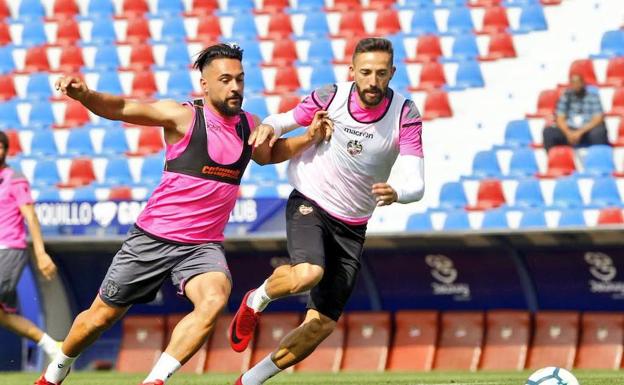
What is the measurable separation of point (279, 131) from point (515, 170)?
7.77 meters

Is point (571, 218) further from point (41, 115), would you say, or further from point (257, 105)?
point (41, 115)

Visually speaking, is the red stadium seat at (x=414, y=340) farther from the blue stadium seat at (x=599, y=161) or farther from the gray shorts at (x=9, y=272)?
the gray shorts at (x=9, y=272)

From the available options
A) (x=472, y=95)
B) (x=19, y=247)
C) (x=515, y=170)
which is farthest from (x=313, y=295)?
(x=472, y=95)

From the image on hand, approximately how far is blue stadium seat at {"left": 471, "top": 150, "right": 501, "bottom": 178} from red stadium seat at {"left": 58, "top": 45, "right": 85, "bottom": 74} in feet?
21.7

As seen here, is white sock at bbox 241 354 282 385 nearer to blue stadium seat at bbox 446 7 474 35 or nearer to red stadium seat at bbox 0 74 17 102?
blue stadium seat at bbox 446 7 474 35

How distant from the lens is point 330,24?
19.5 m

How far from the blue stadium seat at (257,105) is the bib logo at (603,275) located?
504 centimetres

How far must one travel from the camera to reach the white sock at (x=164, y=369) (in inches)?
306

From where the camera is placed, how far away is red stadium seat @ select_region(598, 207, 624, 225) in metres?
14.8

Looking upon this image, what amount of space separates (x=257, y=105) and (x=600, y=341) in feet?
18.7

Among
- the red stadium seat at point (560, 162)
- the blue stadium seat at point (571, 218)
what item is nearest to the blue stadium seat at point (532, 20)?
the red stadium seat at point (560, 162)

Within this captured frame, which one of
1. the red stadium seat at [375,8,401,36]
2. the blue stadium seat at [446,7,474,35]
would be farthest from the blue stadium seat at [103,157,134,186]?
the blue stadium seat at [446,7,474,35]

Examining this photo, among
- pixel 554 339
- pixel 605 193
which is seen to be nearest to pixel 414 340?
pixel 554 339

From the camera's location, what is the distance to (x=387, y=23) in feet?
62.5
